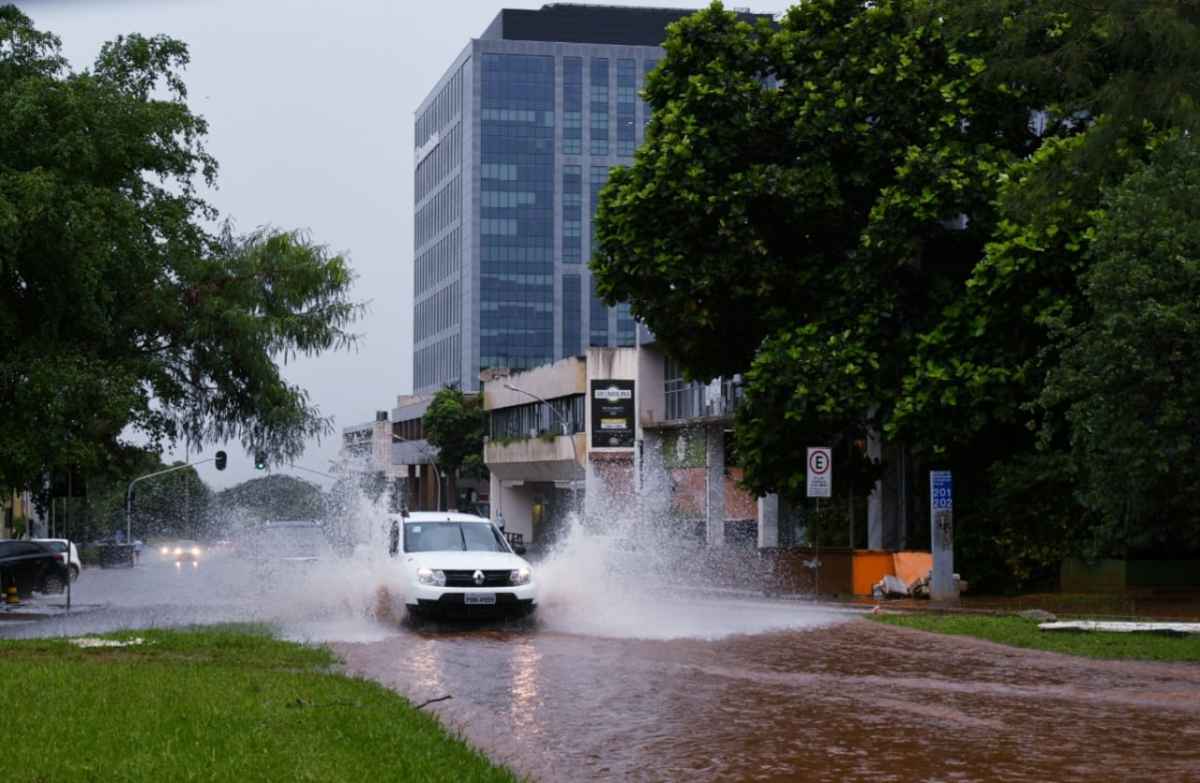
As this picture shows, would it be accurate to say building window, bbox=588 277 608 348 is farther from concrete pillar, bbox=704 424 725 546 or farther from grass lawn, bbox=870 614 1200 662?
grass lawn, bbox=870 614 1200 662

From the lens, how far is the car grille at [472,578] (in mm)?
23438

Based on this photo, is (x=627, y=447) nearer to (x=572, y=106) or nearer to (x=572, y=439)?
(x=572, y=439)

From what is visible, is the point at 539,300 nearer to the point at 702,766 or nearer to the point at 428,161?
the point at 428,161

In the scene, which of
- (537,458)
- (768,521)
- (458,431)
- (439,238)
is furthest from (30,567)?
(439,238)

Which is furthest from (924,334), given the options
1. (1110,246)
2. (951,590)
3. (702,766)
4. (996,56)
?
(702,766)

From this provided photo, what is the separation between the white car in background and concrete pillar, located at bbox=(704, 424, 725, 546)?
124ft

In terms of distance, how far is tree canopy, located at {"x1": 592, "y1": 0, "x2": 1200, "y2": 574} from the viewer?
106 feet

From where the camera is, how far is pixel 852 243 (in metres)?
36.8

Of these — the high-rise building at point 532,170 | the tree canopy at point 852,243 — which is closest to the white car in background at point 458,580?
the tree canopy at point 852,243

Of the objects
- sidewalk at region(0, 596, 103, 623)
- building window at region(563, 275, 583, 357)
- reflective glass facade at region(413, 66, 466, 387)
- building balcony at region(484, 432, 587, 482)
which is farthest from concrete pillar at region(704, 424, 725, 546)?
building window at region(563, 275, 583, 357)

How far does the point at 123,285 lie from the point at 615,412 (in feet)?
134

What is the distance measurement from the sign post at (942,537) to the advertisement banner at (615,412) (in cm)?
3730

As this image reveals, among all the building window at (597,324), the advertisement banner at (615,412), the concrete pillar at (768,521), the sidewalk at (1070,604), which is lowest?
the sidewalk at (1070,604)

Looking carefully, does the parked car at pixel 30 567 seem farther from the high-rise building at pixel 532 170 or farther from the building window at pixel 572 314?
the building window at pixel 572 314
